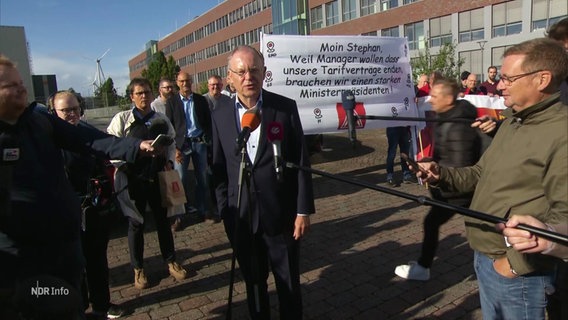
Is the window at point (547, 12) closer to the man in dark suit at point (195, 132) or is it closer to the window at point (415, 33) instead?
the window at point (415, 33)

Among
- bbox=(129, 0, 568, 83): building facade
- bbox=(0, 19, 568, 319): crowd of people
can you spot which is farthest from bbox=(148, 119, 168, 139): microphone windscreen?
bbox=(129, 0, 568, 83): building facade

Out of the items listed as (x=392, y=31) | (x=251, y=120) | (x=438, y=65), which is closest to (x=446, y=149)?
(x=251, y=120)

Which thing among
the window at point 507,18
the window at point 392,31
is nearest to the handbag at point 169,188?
the window at point 507,18

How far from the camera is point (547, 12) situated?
1117 inches

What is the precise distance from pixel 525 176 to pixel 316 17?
49249mm

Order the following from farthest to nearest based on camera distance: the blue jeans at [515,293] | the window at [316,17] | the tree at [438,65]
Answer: the window at [316,17] → the tree at [438,65] → the blue jeans at [515,293]

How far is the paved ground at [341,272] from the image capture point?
3.80 meters

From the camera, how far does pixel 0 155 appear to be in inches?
84.4

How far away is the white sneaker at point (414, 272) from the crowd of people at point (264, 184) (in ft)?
0.06

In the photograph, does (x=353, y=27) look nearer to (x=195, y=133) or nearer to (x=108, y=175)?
(x=195, y=133)

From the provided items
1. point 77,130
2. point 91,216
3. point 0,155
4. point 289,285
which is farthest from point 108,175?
point 289,285

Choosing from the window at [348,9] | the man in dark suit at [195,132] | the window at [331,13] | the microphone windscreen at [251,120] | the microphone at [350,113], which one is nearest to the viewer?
the microphone windscreen at [251,120]

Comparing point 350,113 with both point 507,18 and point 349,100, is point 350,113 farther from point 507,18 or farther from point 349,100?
point 507,18

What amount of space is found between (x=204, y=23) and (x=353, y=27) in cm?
4077
